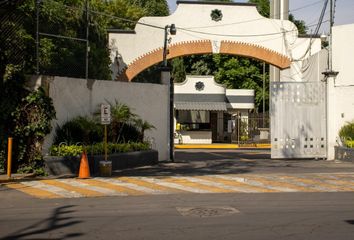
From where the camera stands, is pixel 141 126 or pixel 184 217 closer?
pixel 184 217

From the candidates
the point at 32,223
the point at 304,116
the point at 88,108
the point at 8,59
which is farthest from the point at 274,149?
the point at 32,223

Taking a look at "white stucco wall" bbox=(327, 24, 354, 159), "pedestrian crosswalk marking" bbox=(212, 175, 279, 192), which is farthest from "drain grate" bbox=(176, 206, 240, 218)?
"white stucco wall" bbox=(327, 24, 354, 159)

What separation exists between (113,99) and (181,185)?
20.1 ft

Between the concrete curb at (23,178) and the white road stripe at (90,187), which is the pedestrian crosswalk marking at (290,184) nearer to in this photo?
the white road stripe at (90,187)

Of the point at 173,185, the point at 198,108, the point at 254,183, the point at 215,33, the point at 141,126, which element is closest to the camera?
the point at 173,185

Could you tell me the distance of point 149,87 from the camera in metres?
20.7

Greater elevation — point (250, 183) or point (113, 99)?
point (113, 99)

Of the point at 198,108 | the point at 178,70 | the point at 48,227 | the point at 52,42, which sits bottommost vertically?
the point at 48,227

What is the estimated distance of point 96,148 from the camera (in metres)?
16.9

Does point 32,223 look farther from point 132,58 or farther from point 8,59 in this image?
point 132,58

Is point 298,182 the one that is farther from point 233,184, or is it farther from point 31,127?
point 31,127

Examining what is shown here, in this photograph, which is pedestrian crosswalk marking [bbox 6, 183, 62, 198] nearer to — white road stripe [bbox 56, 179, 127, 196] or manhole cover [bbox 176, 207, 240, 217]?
white road stripe [bbox 56, 179, 127, 196]

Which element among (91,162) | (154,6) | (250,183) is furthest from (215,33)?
(154,6)

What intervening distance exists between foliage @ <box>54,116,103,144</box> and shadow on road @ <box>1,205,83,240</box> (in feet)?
22.6
